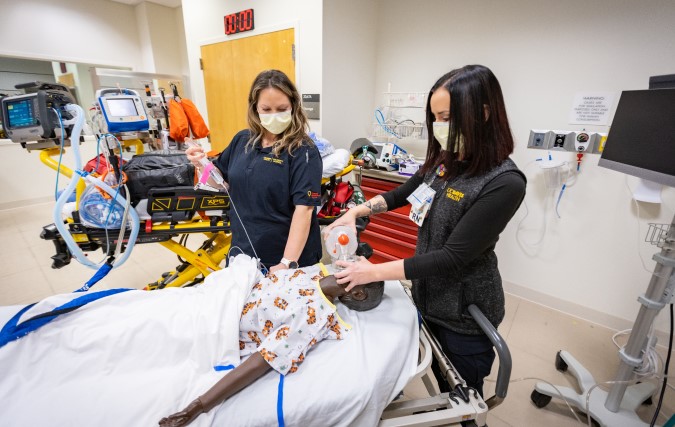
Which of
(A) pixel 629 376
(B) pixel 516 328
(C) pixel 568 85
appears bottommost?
(B) pixel 516 328

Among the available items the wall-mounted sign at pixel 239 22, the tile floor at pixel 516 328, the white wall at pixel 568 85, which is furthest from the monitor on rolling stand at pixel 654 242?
the wall-mounted sign at pixel 239 22

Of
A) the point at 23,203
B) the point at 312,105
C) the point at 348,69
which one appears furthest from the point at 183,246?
the point at 23,203

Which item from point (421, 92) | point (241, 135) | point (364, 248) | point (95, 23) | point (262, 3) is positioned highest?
point (95, 23)

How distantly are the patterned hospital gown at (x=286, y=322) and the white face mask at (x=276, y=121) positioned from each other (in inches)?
27.0

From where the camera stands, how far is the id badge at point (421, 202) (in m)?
1.08

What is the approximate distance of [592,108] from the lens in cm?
196

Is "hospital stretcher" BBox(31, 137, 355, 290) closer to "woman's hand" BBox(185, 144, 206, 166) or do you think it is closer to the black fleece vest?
"woman's hand" BBox(185, 144, 206, 166)

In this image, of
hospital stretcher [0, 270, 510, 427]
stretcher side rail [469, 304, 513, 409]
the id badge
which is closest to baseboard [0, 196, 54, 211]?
hospital stretcher [0, 270, 510, 427]

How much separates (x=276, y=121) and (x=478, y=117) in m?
0.82

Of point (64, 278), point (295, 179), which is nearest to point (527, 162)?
point (295, 179)

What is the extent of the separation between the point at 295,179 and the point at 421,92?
1.84m

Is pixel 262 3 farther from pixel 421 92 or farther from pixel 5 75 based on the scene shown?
pixel 5 75

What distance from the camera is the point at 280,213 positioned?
140 cm

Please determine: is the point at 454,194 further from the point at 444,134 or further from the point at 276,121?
the point at 276,121
